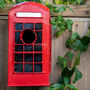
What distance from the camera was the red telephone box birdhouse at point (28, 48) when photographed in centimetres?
260

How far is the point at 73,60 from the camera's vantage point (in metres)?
3.29

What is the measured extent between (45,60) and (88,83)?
1.05 m

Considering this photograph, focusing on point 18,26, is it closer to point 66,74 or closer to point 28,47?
point 28,47

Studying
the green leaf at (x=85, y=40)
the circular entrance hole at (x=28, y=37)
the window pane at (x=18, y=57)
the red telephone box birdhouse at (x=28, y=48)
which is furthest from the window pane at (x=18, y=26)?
the green leaf at (x=85, y=40)

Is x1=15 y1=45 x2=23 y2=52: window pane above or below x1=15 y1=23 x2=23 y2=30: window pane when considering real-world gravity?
below

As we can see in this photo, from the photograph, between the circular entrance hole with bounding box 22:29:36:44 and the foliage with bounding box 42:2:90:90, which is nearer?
the circular entrance hole with bounding box 22:29:36:44

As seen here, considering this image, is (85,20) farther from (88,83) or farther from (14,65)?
(14,65)

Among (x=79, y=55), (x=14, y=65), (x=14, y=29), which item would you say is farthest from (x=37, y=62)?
(x=79, y=55)

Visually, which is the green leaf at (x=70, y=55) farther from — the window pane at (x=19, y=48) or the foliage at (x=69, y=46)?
the window pane at (x=19, y=48)

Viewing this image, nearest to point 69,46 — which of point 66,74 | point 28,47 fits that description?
point 66,74

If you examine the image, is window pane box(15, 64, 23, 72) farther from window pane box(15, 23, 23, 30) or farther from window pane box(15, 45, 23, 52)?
window pane box(15, 23, 23, 30)

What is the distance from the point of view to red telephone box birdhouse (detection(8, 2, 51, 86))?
260 cm

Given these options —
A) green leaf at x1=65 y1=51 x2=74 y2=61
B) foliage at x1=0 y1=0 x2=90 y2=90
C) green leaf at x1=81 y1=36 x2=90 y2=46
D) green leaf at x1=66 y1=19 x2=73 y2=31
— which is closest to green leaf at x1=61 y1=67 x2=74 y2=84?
foliage at x1=0 y1=0 x2=90 y2=90

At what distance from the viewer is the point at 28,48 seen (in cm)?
262
